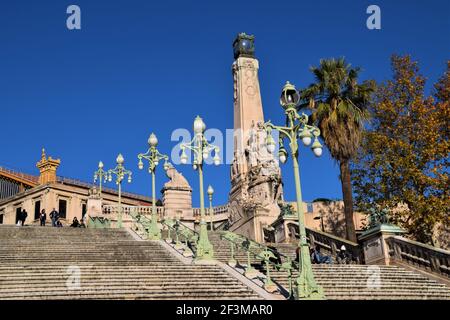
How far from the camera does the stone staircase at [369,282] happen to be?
49.9 feet

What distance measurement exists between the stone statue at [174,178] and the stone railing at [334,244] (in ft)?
59.4

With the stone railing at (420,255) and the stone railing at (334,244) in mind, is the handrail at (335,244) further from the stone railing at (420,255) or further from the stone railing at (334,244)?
the stone railing at (420,255)

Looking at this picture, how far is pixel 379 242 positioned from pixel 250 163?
15.1 metres

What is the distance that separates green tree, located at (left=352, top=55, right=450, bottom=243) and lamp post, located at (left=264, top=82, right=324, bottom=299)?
45.9ft

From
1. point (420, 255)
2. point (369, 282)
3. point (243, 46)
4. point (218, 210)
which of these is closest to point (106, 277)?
point (369, 282)

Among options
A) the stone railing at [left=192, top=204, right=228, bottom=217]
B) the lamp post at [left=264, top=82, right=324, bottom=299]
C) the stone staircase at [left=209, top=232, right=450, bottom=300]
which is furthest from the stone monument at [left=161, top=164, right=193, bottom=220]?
the lamp post at [left=264, top=82, right=324, bottom=299]

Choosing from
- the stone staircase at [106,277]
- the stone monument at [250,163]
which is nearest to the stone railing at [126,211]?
the stone monument at [250,163]

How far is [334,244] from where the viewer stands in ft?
73.2

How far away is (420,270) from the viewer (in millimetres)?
18125

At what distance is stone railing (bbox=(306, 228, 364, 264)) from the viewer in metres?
21.2

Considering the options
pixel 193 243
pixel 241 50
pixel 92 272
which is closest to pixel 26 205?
pixel 241 50
